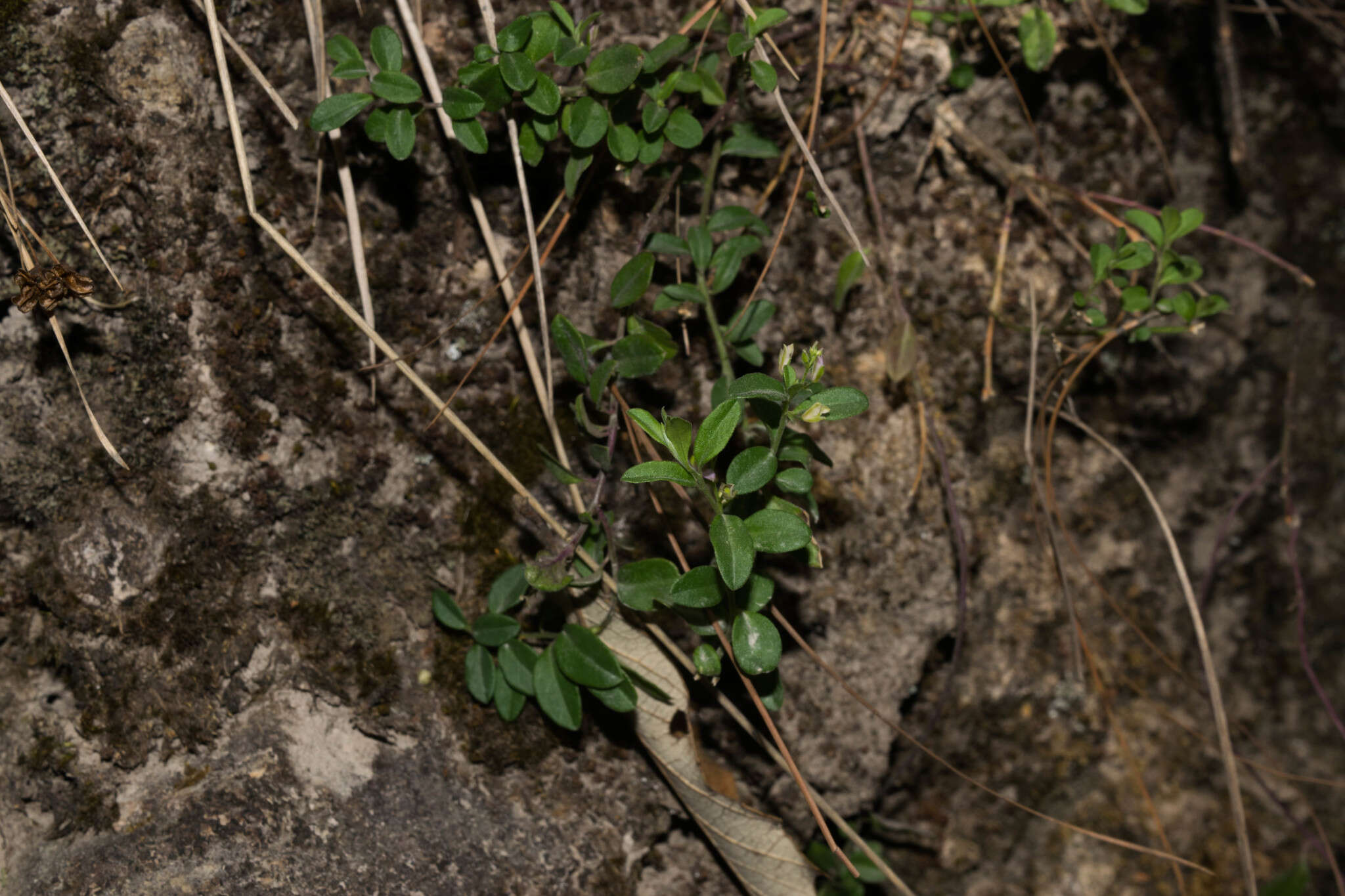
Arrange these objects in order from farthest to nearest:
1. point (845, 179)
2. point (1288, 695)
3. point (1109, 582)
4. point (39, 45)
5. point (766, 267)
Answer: point (1288, 695), point (1109, 582), point (845, 179), point (766, 267), point (39, 45)

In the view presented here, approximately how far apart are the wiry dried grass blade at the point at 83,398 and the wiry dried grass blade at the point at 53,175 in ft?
0.41

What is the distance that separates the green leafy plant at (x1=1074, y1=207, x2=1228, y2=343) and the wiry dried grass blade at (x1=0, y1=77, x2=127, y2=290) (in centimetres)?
194

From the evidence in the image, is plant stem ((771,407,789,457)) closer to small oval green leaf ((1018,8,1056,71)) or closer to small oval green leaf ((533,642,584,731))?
small oval green leaf ((533,642,584,731))

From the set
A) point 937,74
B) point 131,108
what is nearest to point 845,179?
point 937,74

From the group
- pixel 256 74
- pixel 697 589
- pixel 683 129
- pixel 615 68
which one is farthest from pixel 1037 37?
pixel 256 74

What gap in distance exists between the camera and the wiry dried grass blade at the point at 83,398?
4.42 ft

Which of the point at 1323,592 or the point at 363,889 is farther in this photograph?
A: the point at 1323,592

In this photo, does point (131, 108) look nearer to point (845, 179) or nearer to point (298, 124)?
point (298, 124)

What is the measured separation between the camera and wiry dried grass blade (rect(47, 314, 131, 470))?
1.35 meters

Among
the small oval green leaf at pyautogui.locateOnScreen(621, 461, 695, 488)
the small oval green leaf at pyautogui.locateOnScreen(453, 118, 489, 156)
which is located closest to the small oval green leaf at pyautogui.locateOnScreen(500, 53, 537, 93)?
the small oval green leaf at pyautogui.locateOnScreen(453, 118, 489, 156)

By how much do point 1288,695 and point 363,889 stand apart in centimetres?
256

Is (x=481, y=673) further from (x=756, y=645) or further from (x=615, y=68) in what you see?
(x=615, y=68)

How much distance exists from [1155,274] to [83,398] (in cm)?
226

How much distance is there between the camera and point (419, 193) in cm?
160
